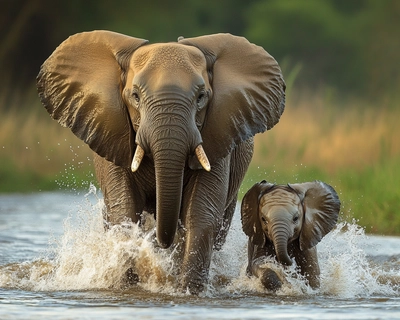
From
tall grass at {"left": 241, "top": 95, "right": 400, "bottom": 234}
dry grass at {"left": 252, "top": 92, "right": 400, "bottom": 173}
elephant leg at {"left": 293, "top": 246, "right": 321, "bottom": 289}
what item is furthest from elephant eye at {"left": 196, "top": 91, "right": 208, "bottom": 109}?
dry grass at {"left": 252, "top": 92, "right": 400, "bottom": 173}

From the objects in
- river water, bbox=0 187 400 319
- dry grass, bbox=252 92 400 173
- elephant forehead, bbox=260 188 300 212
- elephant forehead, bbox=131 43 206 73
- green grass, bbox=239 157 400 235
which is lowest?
river water, bbox=0 187 400 319

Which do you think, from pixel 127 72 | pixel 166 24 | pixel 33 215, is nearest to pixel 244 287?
pixel 127 72

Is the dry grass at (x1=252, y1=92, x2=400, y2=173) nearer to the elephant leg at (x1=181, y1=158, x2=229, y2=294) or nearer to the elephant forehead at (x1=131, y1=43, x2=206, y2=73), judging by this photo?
the elephant leg at (x1=181, y1=158, x2=229, y2=294)

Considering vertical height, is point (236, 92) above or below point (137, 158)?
above

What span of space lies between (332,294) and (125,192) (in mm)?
1425

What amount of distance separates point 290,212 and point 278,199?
0.12 meters

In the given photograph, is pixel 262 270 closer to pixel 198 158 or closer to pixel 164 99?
pixel 198 158

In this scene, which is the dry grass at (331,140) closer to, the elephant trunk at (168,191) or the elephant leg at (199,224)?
the elephant leg at (199,224)

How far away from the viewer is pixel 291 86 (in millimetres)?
18938

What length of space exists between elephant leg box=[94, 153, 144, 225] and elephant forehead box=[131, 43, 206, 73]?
0.70 meters

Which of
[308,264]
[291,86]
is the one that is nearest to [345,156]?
[291,86]

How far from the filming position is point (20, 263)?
927 centimetres

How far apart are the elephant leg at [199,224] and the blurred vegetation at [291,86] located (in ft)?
11.1

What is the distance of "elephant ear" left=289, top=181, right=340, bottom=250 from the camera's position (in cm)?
791
